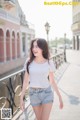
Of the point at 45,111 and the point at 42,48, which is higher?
the point at 42,48

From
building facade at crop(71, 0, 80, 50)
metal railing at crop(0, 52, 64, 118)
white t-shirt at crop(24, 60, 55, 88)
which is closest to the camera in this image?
white t-shirt at crop(24, 60, 55, 88)

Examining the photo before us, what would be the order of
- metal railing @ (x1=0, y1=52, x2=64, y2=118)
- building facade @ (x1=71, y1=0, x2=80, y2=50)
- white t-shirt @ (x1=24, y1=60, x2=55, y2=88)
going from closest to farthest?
white t-shirt @ (x1=24, y1=60, x2=55, y2=88) < metal railing @ (x1=0, y1=52, x2=64, y2=118) < building facade @ (x1=71, y1=0, x2=80, y2=50)

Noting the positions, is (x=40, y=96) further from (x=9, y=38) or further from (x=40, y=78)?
(x=9, y=38)

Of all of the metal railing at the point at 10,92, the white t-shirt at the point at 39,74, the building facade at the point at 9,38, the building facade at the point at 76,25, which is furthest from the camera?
the building facade at the point at 76,25

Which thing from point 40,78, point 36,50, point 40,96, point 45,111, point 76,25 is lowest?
point 45,111

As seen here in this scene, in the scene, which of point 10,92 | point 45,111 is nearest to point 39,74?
point 45,111

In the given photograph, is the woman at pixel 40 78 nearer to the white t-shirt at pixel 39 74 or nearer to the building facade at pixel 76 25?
the white t-shirt at pixel 39 74

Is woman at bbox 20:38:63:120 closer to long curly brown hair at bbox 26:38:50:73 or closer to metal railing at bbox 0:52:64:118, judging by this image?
long curly brown hair at bbox 26:38:50:73

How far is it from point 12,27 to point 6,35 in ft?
10.1

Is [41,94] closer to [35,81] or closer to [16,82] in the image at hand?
[35,81]

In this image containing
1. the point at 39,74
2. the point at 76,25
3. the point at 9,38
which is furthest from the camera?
the point at 76,25

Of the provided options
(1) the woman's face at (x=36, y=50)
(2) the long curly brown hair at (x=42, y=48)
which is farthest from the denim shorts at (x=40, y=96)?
(1) the woman's face at (x=36, y=50)

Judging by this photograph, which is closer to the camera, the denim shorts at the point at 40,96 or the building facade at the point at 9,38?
the denim shorts at the point at 40,96

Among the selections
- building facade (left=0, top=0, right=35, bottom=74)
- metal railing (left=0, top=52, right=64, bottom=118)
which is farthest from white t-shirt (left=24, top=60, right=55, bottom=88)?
building facade (left=0, top=0, right=35, bottom=74)
